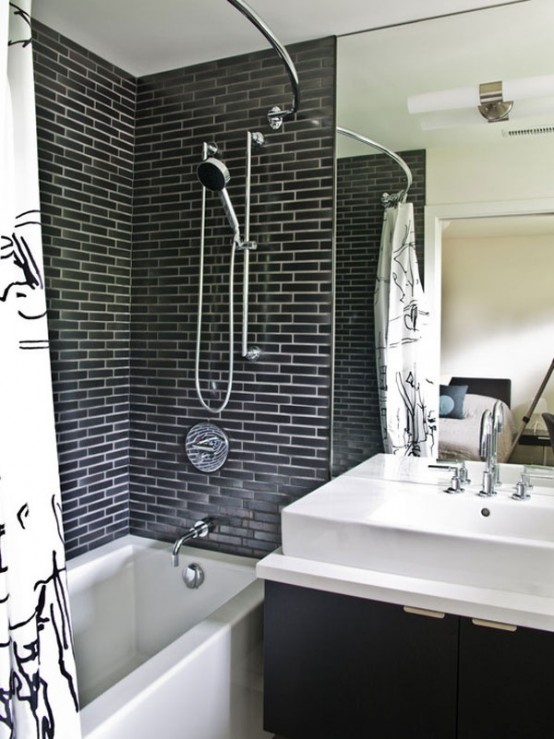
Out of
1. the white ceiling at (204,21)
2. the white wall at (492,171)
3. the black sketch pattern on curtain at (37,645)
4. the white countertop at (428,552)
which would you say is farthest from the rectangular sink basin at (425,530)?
the white ceiling at (204,21)

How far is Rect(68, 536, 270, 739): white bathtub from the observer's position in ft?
5.09

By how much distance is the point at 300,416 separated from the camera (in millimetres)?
2287

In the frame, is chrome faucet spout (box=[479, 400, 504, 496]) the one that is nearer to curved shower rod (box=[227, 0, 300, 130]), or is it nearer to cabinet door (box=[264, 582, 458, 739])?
cabinet door (box=[264, 582, 458, 739])

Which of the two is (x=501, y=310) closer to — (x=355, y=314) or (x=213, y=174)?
(x=355, y=314)

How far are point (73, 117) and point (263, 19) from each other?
0.83 metres

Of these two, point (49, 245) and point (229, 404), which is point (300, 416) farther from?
point (49, 245)

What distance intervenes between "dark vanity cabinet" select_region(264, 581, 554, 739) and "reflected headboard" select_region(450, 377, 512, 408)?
77 centimetres

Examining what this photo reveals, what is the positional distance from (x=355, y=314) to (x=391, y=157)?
0.59 metres

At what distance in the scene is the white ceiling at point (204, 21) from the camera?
77.8 inches

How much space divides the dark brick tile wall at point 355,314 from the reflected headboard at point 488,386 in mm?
349

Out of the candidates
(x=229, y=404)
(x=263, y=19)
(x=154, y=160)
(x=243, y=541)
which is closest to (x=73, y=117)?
(x=154, y=160)

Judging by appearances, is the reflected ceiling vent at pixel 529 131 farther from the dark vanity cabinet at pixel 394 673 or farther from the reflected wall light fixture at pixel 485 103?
the dark vanity cabinet at pixel 394 673

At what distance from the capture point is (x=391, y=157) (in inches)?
84.3

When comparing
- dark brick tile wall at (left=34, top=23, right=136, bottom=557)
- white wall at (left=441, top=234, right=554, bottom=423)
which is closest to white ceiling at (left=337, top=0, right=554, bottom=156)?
white wall at (left=441, top=234, right=554, bottom=423)
